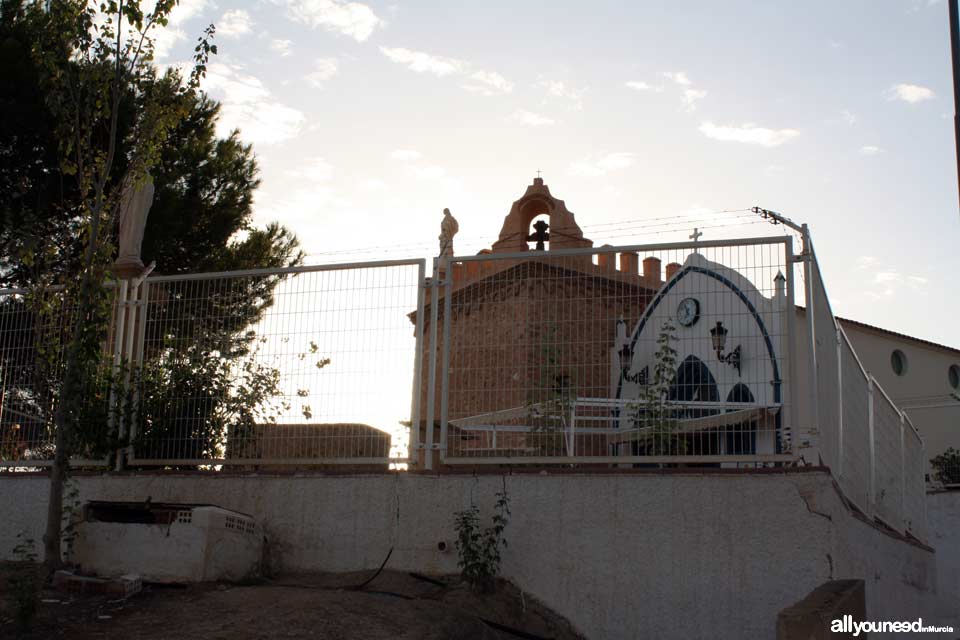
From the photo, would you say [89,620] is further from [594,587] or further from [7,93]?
[7,93]

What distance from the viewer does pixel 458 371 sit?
340 inches

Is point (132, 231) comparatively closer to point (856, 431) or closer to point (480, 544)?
point (480, 544)

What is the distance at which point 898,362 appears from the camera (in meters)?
37.3

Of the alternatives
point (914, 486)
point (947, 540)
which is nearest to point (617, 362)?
point (914, 486)

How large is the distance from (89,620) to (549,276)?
439cm

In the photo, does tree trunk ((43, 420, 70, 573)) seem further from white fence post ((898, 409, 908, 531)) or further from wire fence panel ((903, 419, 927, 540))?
wire fence panel ((903, 419, 927, 540))

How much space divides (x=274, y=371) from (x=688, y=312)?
3525mm

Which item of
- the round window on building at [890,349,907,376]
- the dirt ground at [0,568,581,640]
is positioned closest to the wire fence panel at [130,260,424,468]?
the dirt ground at [0,568,581,640]

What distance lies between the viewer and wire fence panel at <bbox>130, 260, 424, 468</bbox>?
8.62 metres

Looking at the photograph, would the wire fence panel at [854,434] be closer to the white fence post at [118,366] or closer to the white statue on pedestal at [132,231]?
the white fence post at [118,366]

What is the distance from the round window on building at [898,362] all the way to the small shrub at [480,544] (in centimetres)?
3221

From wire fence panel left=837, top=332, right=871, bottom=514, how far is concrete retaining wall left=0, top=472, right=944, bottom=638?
0.57 metres

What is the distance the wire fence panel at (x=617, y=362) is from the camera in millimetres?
7926

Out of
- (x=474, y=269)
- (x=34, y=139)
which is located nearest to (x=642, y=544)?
(x=474, y=269)
